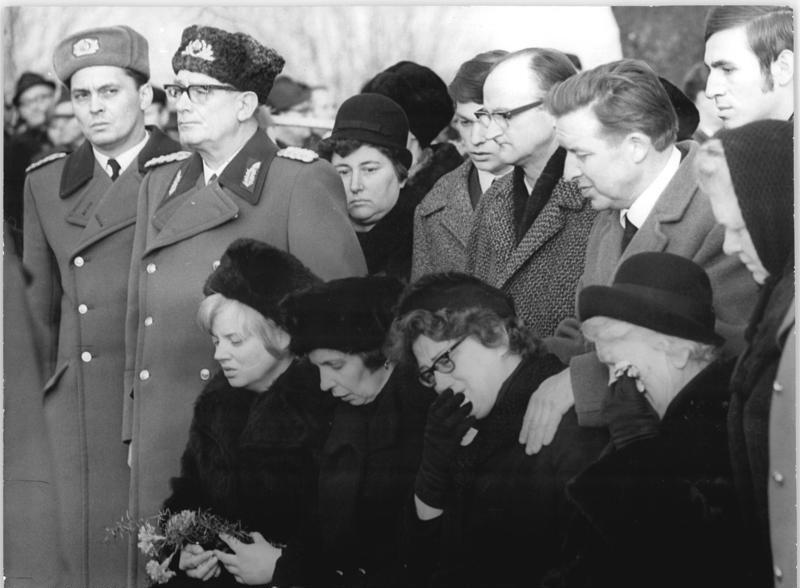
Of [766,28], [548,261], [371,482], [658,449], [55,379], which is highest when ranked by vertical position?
[766,28]

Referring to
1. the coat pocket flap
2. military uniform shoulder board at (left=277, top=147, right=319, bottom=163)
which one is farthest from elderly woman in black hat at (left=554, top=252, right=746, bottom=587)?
the coat pocket flap

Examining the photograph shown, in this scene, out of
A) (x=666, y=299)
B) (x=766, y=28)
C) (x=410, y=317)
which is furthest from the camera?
(x=766, y=28)

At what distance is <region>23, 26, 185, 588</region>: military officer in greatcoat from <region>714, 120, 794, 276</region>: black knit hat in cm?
194

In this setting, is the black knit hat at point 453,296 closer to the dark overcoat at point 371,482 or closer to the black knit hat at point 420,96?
the dark overcoat at point 371,482

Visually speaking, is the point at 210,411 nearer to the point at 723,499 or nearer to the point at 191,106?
the point at 191,106

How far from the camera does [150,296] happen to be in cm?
525

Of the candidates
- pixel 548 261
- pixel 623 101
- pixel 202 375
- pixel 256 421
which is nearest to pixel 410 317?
pixel 548 261

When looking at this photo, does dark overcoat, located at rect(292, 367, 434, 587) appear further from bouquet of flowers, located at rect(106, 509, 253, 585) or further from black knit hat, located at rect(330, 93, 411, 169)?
black knit hat, located at rect(330, 93, 411, 169)

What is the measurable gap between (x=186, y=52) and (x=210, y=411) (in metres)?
1.23

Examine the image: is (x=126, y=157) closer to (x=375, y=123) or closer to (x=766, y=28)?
(x=375, y=123)

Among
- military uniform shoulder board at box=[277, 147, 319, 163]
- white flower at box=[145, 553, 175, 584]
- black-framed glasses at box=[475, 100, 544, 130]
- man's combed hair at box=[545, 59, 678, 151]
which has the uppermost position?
man's combed hair at box=[545, 59, 678, 151]

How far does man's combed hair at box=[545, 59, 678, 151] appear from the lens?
493 cm

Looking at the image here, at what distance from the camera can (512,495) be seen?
191 inches

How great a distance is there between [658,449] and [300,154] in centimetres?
157
